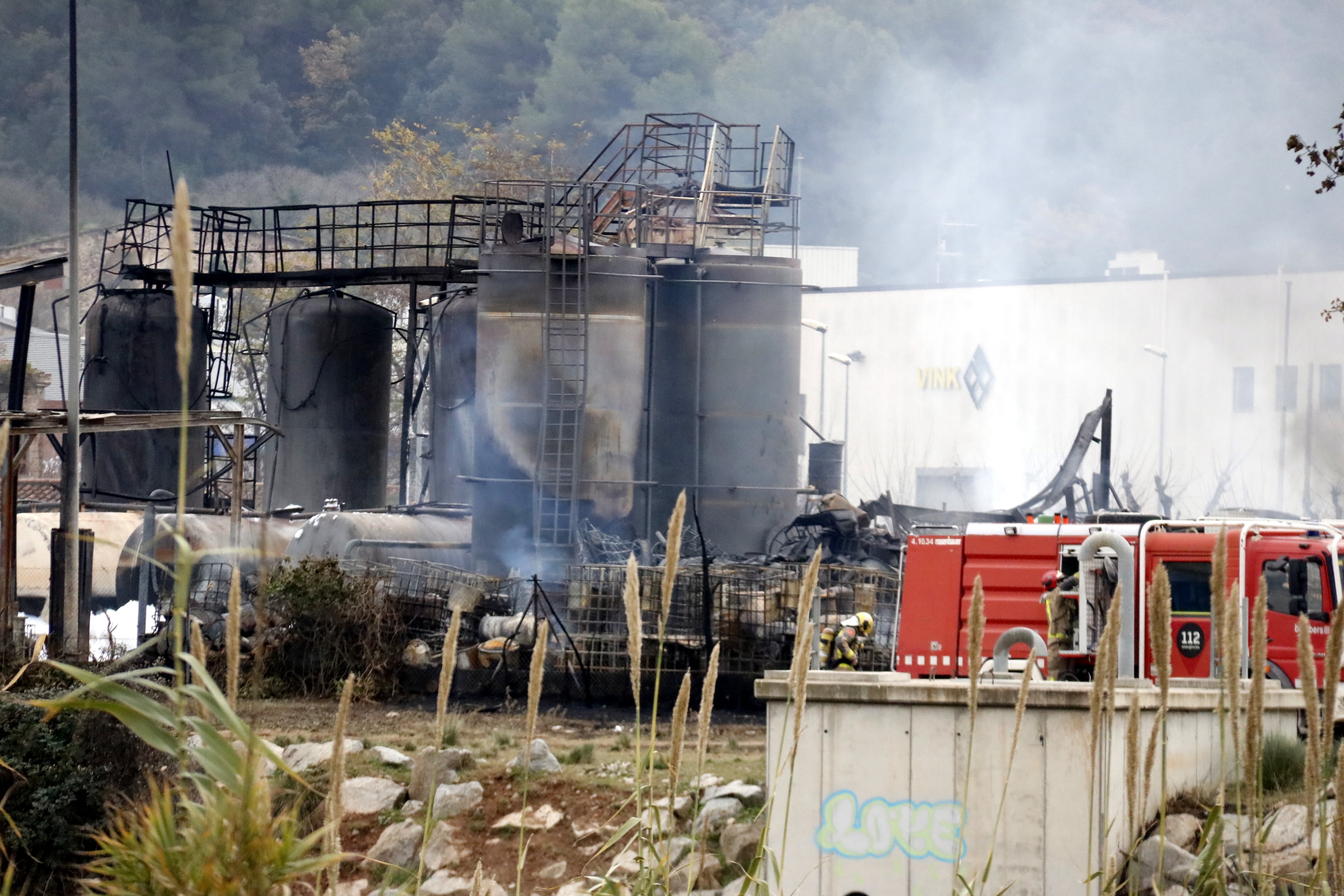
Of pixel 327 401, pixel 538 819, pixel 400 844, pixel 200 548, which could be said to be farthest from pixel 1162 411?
pixel 400 844

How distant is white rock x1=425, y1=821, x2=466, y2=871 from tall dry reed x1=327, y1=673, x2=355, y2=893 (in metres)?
9.04

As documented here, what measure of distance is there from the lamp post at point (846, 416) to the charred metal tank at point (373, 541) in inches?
741

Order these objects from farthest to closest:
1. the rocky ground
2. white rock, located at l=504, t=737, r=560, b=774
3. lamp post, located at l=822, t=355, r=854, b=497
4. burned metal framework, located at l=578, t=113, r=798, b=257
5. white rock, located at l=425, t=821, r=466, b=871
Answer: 1. lamp post, located at l=822, t=355, r=854, b=497
2. burned metal framework, located at l=578, t=113, r=798, b=257
3. white rock, located at l=504, t=737, r=560, b=774
4. white rock, located at l=425, t=821, r=466, b=871
5. the rocky ground

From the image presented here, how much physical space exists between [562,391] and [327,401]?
27.9 ft

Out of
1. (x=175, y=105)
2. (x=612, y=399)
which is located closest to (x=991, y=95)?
(x=175, y=105)

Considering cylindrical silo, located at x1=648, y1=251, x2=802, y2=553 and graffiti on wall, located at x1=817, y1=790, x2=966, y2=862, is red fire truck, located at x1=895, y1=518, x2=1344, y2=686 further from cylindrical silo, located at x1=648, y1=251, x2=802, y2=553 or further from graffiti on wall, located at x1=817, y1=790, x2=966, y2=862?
cylindrical silo, located at x1=648, y1=251, x2=802, y2=553

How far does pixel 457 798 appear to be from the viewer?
11938mm

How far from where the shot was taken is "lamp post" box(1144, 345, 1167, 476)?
39.3 metres

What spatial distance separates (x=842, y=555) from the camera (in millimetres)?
20250

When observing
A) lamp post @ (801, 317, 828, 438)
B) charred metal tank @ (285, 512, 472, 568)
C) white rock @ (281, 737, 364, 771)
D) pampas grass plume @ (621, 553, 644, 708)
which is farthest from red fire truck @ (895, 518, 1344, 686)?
lamp post @ (801, 317, 828, 438)

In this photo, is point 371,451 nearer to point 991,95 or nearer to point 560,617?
point 560,617

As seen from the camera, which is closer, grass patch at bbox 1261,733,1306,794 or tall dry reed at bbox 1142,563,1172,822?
tall dry reed at bbox 1142,563,1172,822

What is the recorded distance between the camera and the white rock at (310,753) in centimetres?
1186

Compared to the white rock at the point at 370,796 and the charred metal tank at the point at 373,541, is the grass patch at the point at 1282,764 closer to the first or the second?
the white rock at the point at 370,796
